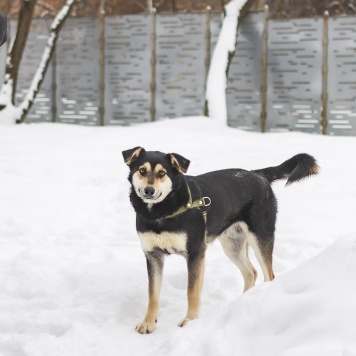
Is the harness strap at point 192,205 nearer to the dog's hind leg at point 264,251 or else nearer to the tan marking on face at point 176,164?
the tan marking on face at point 176,164

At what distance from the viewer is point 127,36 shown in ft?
58.7

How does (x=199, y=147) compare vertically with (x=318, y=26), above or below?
below

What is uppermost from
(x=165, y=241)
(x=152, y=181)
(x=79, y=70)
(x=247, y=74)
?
(x=152, y=181)

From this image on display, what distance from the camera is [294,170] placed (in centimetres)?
543

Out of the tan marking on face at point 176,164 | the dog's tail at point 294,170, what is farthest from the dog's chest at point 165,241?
the dog's tail at point 294,170

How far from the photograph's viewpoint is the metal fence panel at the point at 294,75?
16.9 metres

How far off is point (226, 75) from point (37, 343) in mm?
13006

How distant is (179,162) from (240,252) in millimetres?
1169

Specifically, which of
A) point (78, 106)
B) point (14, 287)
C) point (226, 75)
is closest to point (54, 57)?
point (78, 106)

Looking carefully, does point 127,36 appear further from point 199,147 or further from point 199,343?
point 199,343

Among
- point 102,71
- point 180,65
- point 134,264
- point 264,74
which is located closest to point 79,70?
point 102,71

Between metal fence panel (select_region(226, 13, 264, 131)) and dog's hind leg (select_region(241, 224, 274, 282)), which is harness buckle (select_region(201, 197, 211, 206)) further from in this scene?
metal fence panel (select_region(226, 13, 264, 131))

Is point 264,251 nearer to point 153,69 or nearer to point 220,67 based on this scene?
point 220,67

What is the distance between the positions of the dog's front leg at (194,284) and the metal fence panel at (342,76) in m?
12.8
